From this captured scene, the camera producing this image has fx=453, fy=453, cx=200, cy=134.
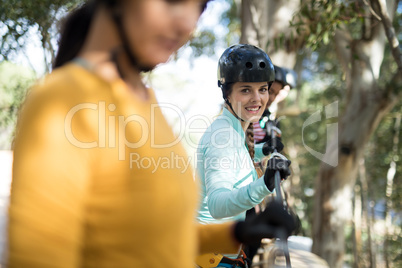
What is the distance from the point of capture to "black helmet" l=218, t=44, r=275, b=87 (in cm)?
273

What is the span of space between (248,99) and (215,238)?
1.51 m

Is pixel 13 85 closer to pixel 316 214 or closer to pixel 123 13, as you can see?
pixel 316 214

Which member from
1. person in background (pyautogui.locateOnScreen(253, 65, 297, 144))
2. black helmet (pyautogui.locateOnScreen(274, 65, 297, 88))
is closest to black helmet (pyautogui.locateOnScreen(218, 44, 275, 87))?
person in background (pyautogui.locateOnScreen(253, 65, 297, 144))

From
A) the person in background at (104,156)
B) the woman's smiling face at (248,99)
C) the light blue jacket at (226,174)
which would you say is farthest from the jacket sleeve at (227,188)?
the person in background at (104,156)

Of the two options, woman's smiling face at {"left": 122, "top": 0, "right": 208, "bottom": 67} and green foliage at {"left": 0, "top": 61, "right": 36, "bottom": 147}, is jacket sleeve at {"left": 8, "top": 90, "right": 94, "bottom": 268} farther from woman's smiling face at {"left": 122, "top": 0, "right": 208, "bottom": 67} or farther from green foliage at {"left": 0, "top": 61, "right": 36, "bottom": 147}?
green foliage at {"left": 0, "top": 61, "right": 36, "bottom": 147}

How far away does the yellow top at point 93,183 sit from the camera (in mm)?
716

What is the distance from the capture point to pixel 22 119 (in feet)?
2.46

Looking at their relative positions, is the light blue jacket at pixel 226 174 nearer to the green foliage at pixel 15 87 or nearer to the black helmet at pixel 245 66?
the black helmet at pixel 245 66

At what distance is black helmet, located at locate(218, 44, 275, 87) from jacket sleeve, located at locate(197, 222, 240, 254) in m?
1.52

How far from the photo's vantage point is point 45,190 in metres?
0.71

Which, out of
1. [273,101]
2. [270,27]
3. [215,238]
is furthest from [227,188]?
[270,27]

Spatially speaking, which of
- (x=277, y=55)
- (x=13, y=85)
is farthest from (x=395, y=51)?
(x=13, y=85)

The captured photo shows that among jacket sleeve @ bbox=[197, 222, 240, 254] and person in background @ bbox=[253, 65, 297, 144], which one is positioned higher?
person in background @ bbox=[253, 65, 297, 144]

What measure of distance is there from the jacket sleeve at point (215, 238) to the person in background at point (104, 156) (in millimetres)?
369
